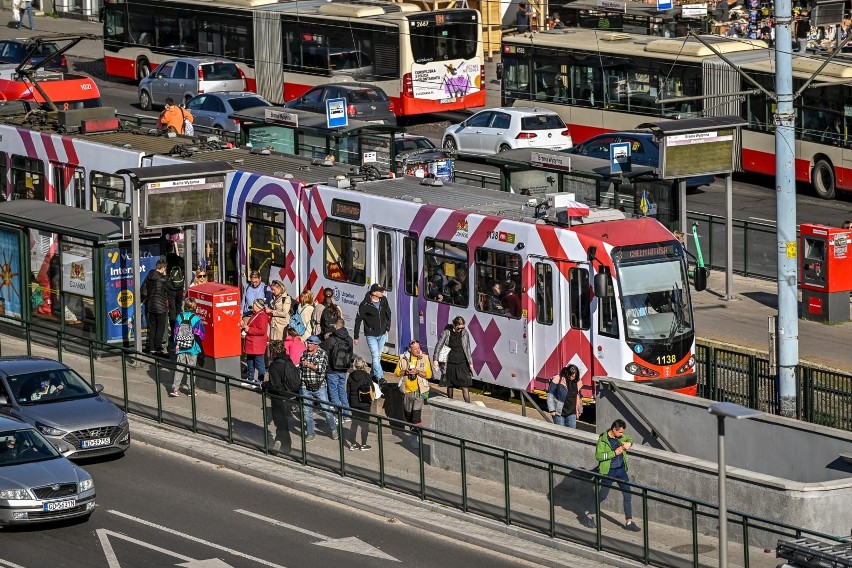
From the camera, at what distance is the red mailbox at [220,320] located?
27.2m

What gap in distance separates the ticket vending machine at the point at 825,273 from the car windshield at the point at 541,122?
1372cm

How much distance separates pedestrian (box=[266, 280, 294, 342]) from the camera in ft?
89.8

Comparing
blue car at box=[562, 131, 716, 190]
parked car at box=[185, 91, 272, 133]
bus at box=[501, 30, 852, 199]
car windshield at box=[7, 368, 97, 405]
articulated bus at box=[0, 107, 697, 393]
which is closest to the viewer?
car windshield at box=[7, 368, 97, 405]

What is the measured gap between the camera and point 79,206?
3428 centimetres

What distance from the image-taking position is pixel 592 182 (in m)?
34.2

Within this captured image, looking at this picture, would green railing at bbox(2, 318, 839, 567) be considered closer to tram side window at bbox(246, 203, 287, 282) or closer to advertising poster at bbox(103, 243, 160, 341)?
advertising poster at bbox(103, 243, 160, 341)

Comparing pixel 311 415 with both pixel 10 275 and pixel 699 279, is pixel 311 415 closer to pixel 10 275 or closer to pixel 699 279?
pixel 699 279

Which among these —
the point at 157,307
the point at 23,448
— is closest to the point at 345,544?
the point at 23,448

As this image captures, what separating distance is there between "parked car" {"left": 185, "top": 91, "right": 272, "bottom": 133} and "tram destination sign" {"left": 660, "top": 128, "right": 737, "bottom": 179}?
15.8 m

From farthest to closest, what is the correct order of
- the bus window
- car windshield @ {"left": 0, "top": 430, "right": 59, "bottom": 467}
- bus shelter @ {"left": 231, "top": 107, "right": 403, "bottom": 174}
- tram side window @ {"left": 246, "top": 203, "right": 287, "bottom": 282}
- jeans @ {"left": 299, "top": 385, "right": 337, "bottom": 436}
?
bus shelter @ {"left": 231, "top": 107, "right": 403, "bottom": 174}, tram side window @ {"left": 246, "top": 203, "right": 287, "bottom": 282}, the bus window, jeans @ {"left": 299, "top": 385, "right": 337, "bottom": 436}, car windshield @ {"left": 0, "top": 430, "right": 59, "bottom": 467}

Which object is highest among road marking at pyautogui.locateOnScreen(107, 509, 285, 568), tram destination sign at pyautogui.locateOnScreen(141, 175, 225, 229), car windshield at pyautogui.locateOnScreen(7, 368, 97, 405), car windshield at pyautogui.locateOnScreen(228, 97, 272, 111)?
car windshield at pyautogui.locateOnScreen(228, 97, 272, 111)

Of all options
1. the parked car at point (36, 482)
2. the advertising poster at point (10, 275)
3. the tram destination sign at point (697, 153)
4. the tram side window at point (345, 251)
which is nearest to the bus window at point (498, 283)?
the tram side window at point (345, 251)

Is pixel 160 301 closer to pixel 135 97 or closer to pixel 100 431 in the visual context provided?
pixel 100 431

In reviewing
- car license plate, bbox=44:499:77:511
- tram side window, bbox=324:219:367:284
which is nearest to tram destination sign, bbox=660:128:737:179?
tram side window, bbox=324:219:367:284
